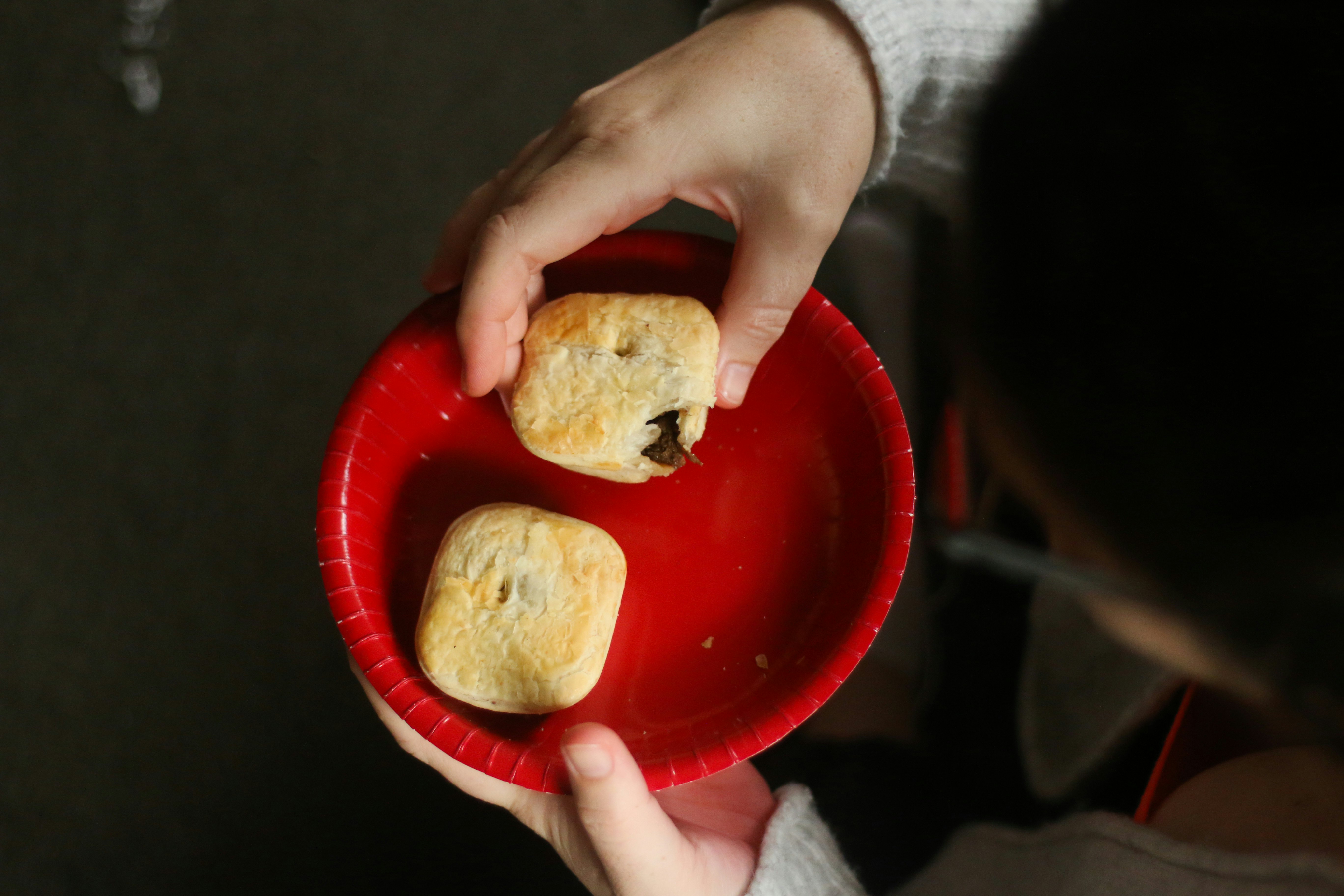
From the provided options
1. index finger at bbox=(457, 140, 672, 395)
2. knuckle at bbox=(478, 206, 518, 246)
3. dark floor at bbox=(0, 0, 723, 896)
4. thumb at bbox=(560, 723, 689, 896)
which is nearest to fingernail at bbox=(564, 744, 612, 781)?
thumb at bbox=(560, 723, 689, 896)

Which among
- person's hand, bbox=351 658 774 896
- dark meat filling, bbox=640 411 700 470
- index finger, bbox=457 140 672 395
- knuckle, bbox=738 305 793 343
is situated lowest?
person's hand, bbox=351 658 774 896

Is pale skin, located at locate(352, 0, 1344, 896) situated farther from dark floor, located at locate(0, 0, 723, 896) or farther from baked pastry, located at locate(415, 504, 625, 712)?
dark floor, located at locate(0, 0, 723, 896)

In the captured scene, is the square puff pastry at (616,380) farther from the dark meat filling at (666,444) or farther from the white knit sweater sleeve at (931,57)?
the white knit sweater sleeve at (931,57)

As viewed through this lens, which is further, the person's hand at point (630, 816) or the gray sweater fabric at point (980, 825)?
the gray sweater fabric at point (980, 825)

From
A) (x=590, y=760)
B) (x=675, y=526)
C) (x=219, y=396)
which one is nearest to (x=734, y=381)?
(x=675, y=526)

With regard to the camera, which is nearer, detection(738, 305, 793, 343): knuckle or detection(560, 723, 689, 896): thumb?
detection(560, 723, 689, 896): thumb

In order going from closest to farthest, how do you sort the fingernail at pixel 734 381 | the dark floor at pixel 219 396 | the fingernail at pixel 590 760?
1. the fingernail at pixel 590 760
2. the fingernail at pixel 734 381
3. the dark floor at pixel 219 396

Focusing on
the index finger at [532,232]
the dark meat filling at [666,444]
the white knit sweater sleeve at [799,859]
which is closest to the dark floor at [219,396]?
the white knit sweater sleeve at [799,859]
